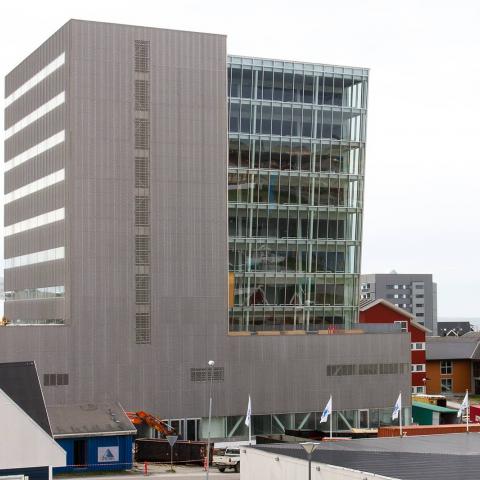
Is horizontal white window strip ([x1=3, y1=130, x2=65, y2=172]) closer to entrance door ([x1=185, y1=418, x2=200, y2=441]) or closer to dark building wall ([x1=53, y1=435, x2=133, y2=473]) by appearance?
entrance door ([x1=185, y1=418, x2=200, y2=441])

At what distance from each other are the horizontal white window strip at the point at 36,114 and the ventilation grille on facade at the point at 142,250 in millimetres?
13848

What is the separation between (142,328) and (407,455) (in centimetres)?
3973

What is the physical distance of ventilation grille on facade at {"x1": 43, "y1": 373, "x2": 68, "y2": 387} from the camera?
8819 cm

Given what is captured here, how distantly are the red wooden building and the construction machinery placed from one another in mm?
54521

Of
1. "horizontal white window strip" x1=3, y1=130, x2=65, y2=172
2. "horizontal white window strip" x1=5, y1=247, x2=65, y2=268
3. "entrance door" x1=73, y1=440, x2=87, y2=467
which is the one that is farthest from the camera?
"horizontal white window strip" x1=3, y1=130, x2=65, y2=172

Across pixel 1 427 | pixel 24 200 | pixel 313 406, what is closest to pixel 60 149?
pixel 24 200

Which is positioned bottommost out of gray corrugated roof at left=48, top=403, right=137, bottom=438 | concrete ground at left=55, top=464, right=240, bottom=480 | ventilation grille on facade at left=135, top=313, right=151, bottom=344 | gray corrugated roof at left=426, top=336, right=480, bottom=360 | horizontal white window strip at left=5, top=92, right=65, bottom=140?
concrete ground at left=55, top=464, right=240, bottom=480

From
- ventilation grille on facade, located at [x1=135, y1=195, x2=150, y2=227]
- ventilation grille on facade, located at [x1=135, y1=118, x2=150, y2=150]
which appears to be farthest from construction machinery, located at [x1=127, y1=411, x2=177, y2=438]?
ventilation grille on facade, located at [x1=135, y1=118, x2=150, y2=150]

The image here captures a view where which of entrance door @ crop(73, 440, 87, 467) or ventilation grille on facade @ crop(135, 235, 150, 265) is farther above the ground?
ventilation grille on facade @ crop(135, 235, 150, 265)

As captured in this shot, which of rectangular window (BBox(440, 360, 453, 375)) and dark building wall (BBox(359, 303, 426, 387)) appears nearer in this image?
dark building wall (BBox(359, 303, 426, 387))

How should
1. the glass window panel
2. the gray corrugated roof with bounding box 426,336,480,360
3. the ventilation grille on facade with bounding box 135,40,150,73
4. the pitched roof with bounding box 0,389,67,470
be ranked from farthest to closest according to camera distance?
the gray corrugated roof with bounding box 426,336,480,360, the glass window panel, the ventilation grille on facade with bounding box 135,40,150,73, the pitched roof with bounding box 0,389,67,470

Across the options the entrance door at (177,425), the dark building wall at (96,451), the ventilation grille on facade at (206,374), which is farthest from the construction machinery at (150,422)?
the dark building wall at (96,451)

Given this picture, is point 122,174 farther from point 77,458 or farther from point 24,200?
point 77,458

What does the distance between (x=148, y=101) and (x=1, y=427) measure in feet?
152
